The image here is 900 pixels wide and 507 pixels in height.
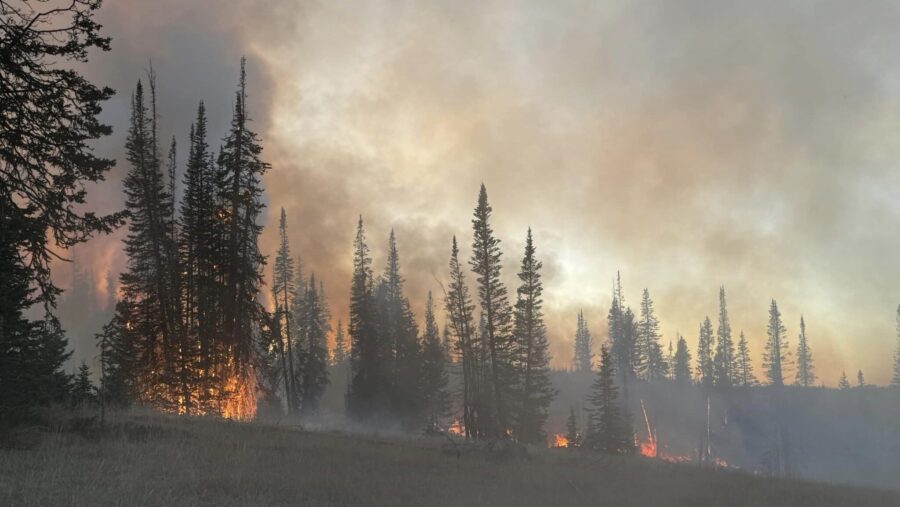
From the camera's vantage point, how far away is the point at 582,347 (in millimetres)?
136375

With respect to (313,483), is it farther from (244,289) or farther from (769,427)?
(769,427)

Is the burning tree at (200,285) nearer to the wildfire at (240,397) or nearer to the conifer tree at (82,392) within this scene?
the wildfire at (240,397)

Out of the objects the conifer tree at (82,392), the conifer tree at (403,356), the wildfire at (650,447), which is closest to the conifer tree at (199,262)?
the conifer tree at (82,392)

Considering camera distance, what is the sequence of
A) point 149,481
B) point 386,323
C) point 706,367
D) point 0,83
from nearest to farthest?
point 149,481 < point 0,83 < point 386,323 < point 706,367

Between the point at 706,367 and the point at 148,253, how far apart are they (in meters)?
108

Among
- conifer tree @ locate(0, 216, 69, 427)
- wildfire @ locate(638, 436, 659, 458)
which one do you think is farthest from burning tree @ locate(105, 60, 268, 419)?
wildfire @ locate(638, 436, 659, 458)

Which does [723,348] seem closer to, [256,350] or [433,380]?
[433,380]

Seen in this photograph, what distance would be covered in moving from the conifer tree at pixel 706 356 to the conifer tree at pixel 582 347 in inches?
936

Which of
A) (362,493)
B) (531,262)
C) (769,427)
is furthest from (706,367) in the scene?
(362,493)

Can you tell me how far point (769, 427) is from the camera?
95562 mm

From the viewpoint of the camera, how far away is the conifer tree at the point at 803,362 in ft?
391

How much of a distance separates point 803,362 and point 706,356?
22531mm

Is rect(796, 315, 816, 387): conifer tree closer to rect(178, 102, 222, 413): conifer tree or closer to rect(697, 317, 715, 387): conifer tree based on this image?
rect(697, 317, 715, 387): conifer tree

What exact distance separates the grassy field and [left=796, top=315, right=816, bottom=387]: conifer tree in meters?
110
